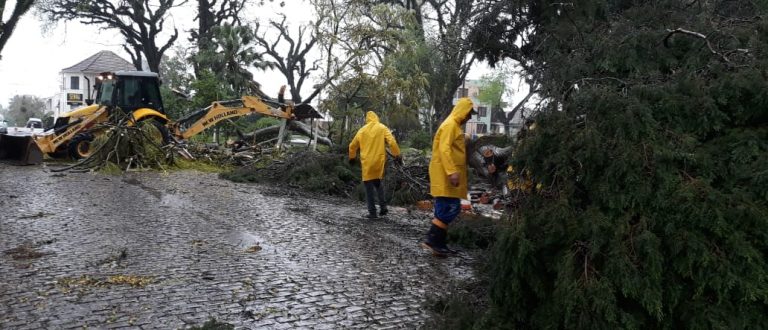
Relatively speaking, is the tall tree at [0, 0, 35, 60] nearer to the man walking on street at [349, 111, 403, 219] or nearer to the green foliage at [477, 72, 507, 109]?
the man walking on street at [349, 111, 403, 219]

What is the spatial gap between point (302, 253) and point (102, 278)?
76.9 inches

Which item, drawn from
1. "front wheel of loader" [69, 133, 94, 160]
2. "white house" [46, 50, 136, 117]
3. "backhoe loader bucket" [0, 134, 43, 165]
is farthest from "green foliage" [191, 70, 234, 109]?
"white house" [46, 50, 136, 117]

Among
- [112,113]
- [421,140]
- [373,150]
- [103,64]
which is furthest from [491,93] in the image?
[373,150]

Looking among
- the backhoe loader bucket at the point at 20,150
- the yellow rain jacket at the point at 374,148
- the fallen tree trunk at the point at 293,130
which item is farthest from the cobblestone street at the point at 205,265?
the fallen tree trunk at the point at 293,130

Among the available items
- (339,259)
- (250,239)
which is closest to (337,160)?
(250,239)

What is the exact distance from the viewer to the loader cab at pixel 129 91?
1628cm

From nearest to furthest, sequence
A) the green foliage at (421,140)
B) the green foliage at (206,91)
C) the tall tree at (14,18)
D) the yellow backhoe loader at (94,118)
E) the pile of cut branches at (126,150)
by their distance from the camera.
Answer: the pile of cut branches at (126,150), the yellow backhoe loader at (94,118), the tall tree at (14,18), the green foliage at (206,91), the green foliage at (421,140)

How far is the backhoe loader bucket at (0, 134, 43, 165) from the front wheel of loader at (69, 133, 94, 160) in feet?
2.52

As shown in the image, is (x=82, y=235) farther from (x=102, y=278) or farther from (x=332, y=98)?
(x=332, y=98)

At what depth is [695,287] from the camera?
9.48ft

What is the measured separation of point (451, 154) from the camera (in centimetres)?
610

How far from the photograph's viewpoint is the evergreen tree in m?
2.82

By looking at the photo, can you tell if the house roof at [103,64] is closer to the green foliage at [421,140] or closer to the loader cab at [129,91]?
the green foliage at [421,140]

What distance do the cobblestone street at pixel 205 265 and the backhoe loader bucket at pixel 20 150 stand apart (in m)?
5.82
